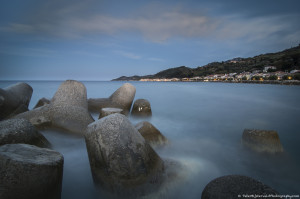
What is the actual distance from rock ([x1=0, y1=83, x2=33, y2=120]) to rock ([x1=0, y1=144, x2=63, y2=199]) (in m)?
5.38

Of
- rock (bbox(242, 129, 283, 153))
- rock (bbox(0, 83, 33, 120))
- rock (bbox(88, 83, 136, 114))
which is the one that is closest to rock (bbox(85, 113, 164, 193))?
rock (bbox(242, 129, 283, 153))

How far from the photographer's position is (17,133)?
357 centimetres

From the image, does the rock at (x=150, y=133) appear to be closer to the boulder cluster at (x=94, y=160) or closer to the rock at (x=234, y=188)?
the boulder cluster at (x=94, y=160)

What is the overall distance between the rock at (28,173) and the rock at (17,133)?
0.97 metres

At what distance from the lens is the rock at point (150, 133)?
199 inches

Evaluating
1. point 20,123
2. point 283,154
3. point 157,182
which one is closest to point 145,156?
point 157,182

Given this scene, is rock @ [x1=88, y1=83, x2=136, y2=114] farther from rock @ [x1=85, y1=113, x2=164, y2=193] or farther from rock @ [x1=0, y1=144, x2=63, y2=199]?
rock @ [x1=0, y1=144, x2=63, y2=199]

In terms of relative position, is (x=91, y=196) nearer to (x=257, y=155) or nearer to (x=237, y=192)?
(x=237, y=192)

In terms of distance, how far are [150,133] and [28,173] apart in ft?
10.6

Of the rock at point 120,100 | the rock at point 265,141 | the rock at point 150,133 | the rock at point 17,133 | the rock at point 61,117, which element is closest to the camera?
the rock at point 17,133

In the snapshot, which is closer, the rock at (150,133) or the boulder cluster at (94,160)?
the boulder cluster at (94,160)

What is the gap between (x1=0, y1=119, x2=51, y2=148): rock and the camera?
11.3 ft

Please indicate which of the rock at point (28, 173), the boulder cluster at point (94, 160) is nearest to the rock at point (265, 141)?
the boulder cluster at point (94, 160)

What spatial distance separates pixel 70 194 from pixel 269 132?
4.65 meters
